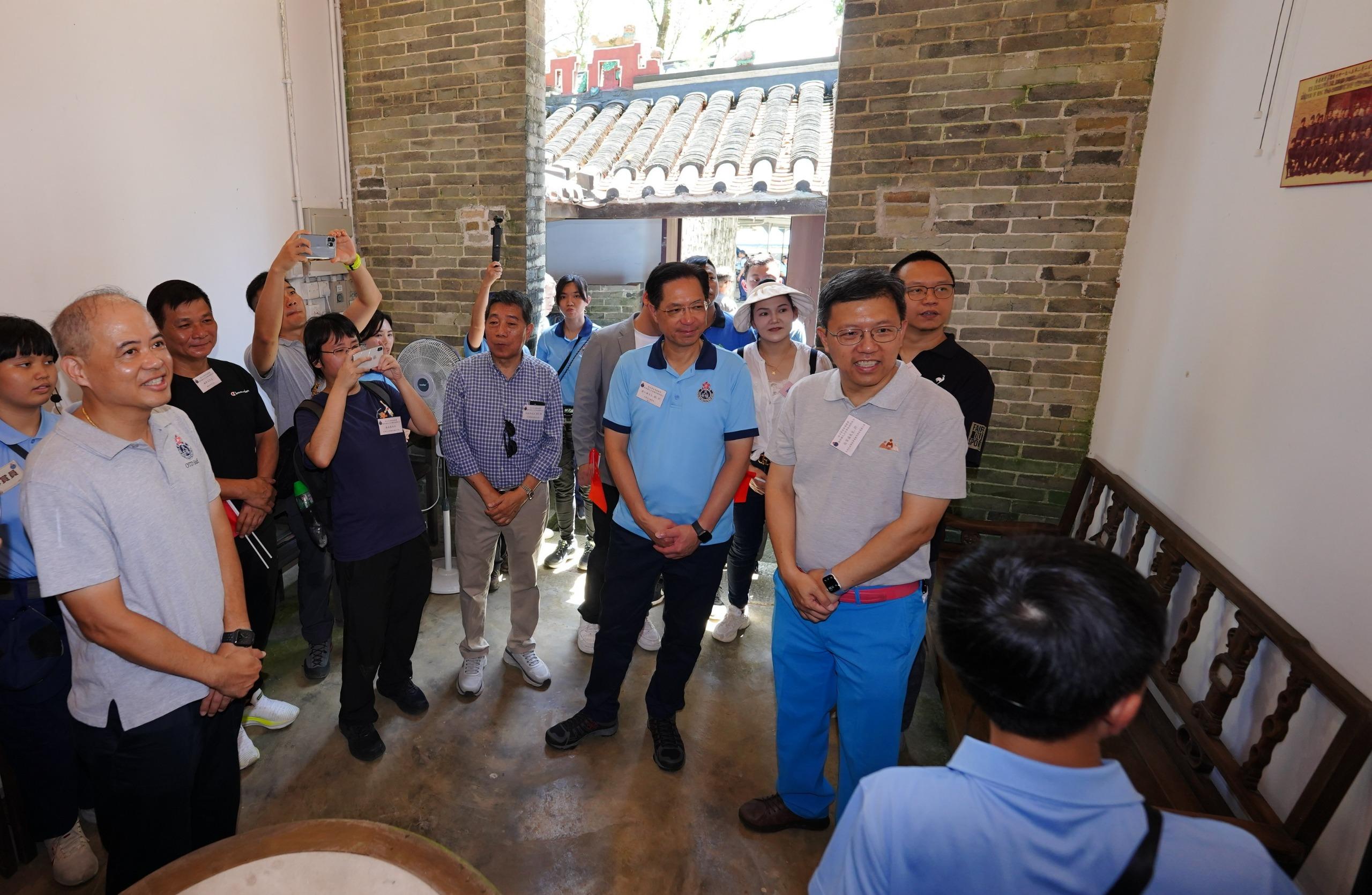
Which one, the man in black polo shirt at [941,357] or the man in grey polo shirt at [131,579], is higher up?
the man in black polo shirt at [941,357]

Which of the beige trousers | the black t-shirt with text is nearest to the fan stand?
the beige trousers

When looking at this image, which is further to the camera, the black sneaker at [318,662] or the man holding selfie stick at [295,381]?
the black sneaker at [318,662]

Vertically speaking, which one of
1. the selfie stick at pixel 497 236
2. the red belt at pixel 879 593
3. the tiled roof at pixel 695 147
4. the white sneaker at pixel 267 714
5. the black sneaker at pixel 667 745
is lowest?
the white sneaker at pixel 267 714

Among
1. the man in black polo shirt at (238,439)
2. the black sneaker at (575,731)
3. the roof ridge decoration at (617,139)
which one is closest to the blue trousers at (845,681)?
the black sneaker at (575,731)

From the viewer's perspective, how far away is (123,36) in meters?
3.11

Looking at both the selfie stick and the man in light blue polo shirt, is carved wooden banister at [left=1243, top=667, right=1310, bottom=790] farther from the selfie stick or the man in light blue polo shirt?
the selfie stick

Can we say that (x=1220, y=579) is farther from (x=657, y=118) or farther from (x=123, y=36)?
(x=657, y=118)

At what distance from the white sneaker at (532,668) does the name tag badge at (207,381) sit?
167 cm

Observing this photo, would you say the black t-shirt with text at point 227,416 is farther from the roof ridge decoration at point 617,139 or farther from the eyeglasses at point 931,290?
the roof ridge decoration at point 617,139

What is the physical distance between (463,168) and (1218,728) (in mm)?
4736

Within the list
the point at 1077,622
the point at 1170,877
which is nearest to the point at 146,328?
the point at 1077,622

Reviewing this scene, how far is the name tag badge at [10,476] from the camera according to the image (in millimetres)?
1859

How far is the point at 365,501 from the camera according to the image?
2.47 m

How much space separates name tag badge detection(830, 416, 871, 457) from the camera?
185 centimetres
